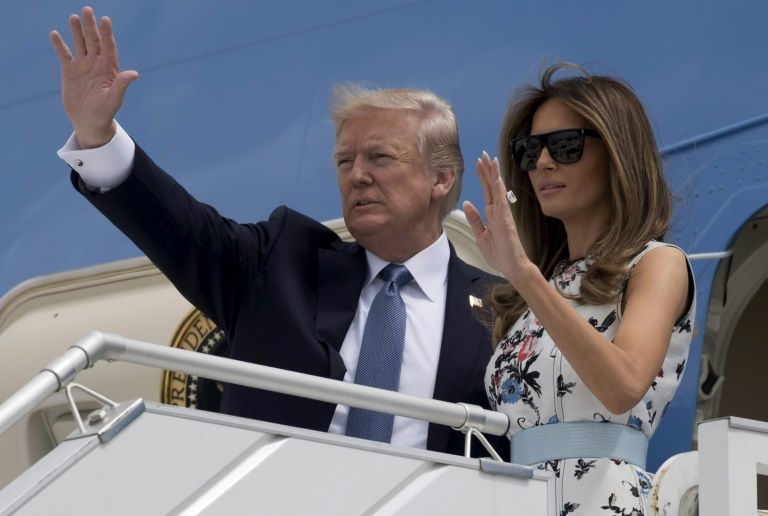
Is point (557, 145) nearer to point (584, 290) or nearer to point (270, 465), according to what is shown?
point (584, 290)

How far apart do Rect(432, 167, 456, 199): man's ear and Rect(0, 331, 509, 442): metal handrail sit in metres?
1.26

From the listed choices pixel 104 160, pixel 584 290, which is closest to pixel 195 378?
pixel 104 160

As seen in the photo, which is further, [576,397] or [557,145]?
[557,145]

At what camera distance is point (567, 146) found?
277 cm

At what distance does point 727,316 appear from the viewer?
3.46m

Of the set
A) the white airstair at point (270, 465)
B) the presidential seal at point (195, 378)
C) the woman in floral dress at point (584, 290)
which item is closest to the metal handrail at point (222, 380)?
the white airstair at point (270, 465)

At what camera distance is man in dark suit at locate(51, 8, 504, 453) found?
2.96 meters

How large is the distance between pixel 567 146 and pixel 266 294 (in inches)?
30.4

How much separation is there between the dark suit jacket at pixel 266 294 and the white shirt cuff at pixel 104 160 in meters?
0.02

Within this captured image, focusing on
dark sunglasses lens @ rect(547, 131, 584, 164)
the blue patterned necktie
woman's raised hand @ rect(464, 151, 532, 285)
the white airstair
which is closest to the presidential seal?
the blue patterned necktie

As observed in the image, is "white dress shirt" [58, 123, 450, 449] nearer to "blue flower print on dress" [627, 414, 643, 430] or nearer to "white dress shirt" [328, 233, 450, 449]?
"white dress shirt" [328, 233, 450, 449]

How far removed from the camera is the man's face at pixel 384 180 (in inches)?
132

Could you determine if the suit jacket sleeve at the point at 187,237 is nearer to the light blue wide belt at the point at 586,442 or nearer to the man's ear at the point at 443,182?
the man's ear at the point at 443,182

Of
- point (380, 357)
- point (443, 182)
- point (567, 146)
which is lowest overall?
point (380, 357)
